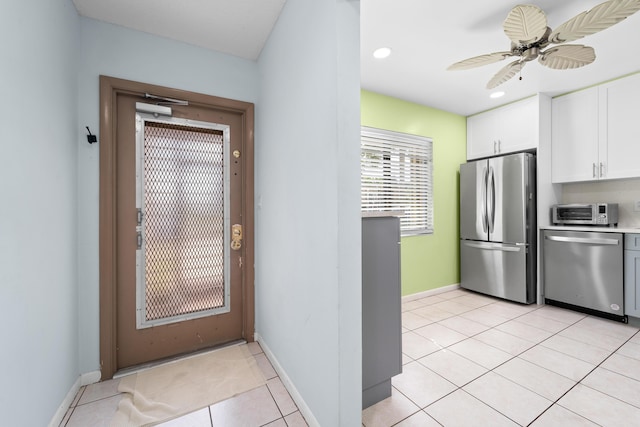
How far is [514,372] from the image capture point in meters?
2.02

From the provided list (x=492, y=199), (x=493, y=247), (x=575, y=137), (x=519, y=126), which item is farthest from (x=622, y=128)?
(x=493, y=247)

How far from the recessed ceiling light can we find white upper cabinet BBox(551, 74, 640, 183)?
Result: 269cm

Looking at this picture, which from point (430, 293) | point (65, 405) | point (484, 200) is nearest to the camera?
point (65, 405)

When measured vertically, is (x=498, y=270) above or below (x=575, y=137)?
below

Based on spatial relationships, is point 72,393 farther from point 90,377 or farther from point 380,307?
point 380,307

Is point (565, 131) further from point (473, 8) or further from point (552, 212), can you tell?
point (473, 8)

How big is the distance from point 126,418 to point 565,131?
526 centimetres

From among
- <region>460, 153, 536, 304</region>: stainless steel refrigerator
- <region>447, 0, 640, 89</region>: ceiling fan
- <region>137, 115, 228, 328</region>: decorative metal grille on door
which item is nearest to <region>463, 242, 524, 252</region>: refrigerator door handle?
<region>460, 153, 536, 304</region>: stainless steel refrigerator

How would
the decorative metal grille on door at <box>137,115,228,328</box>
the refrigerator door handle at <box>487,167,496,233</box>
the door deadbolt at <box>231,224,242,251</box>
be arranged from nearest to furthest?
the decorative metal grille on door at <box>137,115,228,328</box> → the door deadbolt at <box>231,224,242,251</box> → the refrigerator door handle at <box>487,167,496,233</box>

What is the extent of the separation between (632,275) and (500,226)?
126cm

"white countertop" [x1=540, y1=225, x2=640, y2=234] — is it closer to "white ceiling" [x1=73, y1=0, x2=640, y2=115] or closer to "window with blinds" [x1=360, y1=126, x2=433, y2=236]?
"window with blinds" [x1=360, y1=126, x2=433, y2=236]

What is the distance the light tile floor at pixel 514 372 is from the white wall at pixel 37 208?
5.82ft

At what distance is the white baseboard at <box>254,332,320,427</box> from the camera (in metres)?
1.51

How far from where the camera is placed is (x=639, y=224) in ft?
10.2
